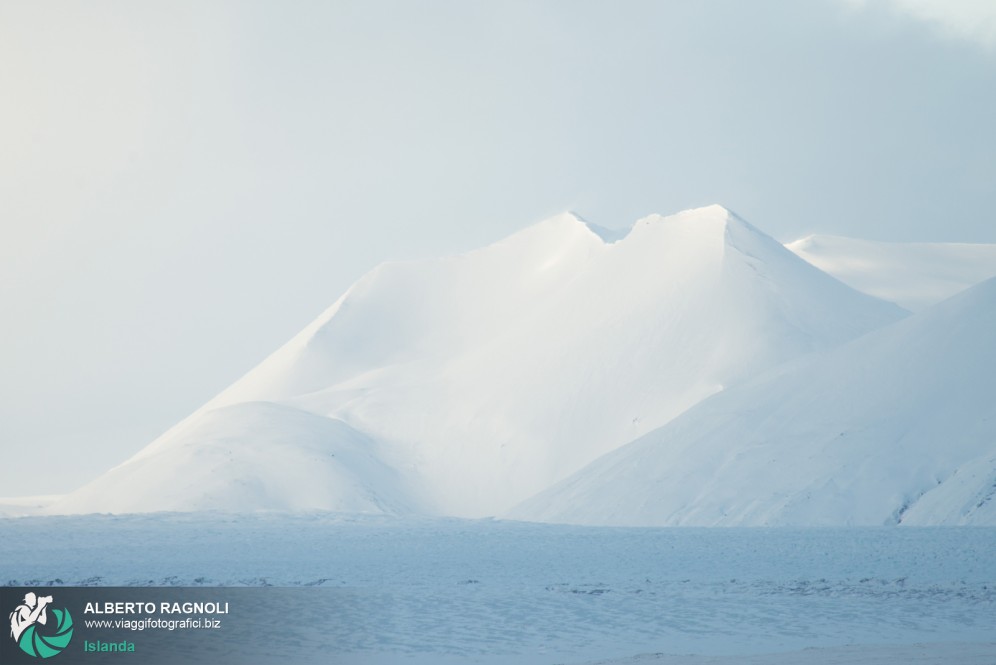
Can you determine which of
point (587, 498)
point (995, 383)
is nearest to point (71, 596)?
point (587, 498)

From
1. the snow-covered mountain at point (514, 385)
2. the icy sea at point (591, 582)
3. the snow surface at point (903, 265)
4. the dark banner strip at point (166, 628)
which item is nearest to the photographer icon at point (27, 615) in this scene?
the dark banner strip at point (166, 628)

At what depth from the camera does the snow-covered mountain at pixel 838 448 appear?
37.3m

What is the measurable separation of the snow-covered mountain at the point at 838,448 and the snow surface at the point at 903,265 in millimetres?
56538

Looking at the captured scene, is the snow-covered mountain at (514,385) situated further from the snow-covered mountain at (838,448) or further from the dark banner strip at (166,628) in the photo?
the dark banner strip at (166,628)

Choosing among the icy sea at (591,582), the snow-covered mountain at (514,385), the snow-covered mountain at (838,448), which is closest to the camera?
the icy sea at (591,582)

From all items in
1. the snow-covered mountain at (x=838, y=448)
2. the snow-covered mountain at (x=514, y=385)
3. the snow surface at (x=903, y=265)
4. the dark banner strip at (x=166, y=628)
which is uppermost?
the snow surface at (x=903, y=265)

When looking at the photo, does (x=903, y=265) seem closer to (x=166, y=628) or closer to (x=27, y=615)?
(x=166, y=628)

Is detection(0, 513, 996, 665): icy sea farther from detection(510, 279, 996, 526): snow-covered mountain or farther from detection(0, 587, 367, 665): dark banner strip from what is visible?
detection(510, 279, 996, 526): snow-covered mountain

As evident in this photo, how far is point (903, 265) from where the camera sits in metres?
123

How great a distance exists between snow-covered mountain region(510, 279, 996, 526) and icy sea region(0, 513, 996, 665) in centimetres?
Result: 571

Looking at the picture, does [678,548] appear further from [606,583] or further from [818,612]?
[818,612]

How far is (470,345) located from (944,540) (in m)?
61.0

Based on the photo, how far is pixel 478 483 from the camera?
6359 cm

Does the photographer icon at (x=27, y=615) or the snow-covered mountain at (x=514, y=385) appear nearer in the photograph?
the photographer icon at (x=27, y=615)
